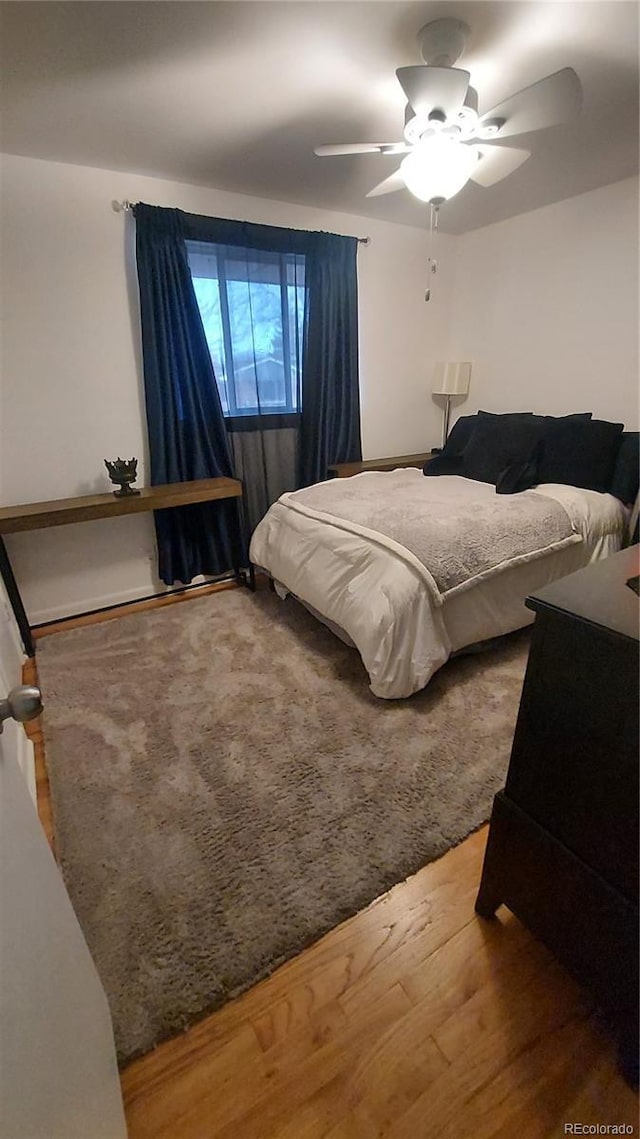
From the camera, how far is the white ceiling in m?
1.35

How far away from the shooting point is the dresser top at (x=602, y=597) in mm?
755

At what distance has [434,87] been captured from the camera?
142cm

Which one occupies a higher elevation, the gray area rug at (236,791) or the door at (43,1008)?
the door at (43,1008)

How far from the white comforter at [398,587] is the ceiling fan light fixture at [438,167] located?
4.35ft

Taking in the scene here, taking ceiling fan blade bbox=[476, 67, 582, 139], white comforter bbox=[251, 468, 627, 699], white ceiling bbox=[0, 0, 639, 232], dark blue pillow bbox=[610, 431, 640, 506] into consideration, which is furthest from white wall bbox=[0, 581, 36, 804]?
dark blue pillow bbox=[610, 431, 640, 506]

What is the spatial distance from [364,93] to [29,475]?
2.29m

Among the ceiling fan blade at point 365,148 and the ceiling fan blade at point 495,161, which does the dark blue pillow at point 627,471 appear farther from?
the ceiling fan blade at point 365,148

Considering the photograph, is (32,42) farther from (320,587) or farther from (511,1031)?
(511,1031)

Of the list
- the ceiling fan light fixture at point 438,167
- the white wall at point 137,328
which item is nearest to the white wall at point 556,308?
the white wall at point 137,328

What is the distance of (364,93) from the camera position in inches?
67.7

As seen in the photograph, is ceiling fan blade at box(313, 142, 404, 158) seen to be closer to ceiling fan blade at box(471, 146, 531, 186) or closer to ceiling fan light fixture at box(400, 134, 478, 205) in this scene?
ceiling fan light fixture at box(400, 134, 478, 205)

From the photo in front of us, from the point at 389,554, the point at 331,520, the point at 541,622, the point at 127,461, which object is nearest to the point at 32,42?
the point at 127,461

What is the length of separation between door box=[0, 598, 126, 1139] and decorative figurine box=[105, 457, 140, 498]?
1.99 m

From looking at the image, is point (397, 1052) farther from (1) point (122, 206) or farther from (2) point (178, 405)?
(1) point (122, 206)
